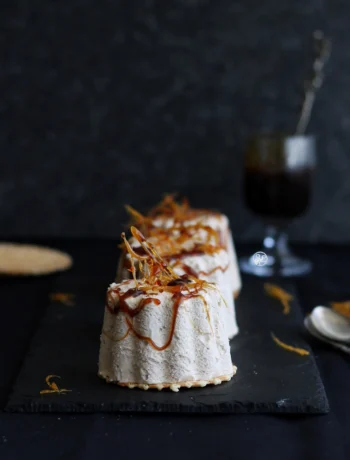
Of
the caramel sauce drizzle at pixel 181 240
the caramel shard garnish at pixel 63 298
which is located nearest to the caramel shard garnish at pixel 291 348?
the caramel sauce drizzle at pixel 181 240

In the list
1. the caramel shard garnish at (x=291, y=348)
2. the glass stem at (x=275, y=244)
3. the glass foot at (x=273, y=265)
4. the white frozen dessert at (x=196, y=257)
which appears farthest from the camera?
the glass stem at (x=275, y=244)

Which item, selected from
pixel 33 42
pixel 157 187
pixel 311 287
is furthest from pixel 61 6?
pixel 311 287

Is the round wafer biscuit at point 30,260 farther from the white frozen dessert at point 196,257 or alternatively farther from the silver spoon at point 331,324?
the silver spoon at point 331,324

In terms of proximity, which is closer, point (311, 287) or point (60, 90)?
point (311, 287)

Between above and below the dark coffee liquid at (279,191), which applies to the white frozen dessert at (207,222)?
below

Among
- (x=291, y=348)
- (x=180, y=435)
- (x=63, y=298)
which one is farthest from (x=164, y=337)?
(x=63, y=298)

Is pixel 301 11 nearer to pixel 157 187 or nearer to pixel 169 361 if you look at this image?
pixel 157 187
